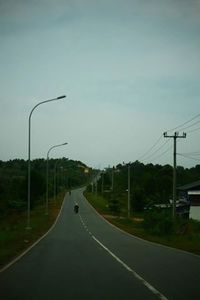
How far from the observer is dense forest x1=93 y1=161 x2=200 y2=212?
91.7 metres

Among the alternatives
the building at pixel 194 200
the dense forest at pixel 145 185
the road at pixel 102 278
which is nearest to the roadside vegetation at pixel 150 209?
the dense forest at pixel 145 185

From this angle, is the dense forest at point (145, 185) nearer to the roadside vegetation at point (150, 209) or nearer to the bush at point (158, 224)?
the roadside vegetation at point (150, 209)

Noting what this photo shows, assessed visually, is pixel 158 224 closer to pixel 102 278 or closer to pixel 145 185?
pixel 102 278

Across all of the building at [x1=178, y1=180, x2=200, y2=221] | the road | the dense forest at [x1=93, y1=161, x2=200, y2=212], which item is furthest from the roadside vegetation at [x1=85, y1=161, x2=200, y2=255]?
the road

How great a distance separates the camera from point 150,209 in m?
67.4

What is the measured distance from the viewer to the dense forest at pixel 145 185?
9169 cm

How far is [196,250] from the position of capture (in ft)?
93.9

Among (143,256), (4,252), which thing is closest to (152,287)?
(143,256)

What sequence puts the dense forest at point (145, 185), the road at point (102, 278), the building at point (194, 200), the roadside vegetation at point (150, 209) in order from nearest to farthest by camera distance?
the road at point (102, 278) → the roadside vegetation at point (150, 209) → the building at point (194, 200) → the dense forest at point (145, 185)

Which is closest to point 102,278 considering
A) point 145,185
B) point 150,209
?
point 150,209

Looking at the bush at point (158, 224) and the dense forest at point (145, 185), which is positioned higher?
the dense forest at point (145, 185)

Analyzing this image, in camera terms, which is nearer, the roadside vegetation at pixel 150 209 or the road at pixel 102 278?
the road at pixel 102 278

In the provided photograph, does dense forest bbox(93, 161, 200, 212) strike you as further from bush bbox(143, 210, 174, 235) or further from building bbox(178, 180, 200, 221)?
bush bbox(143, 210, 174, 235)

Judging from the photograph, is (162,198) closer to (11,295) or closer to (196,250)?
(196,250)
